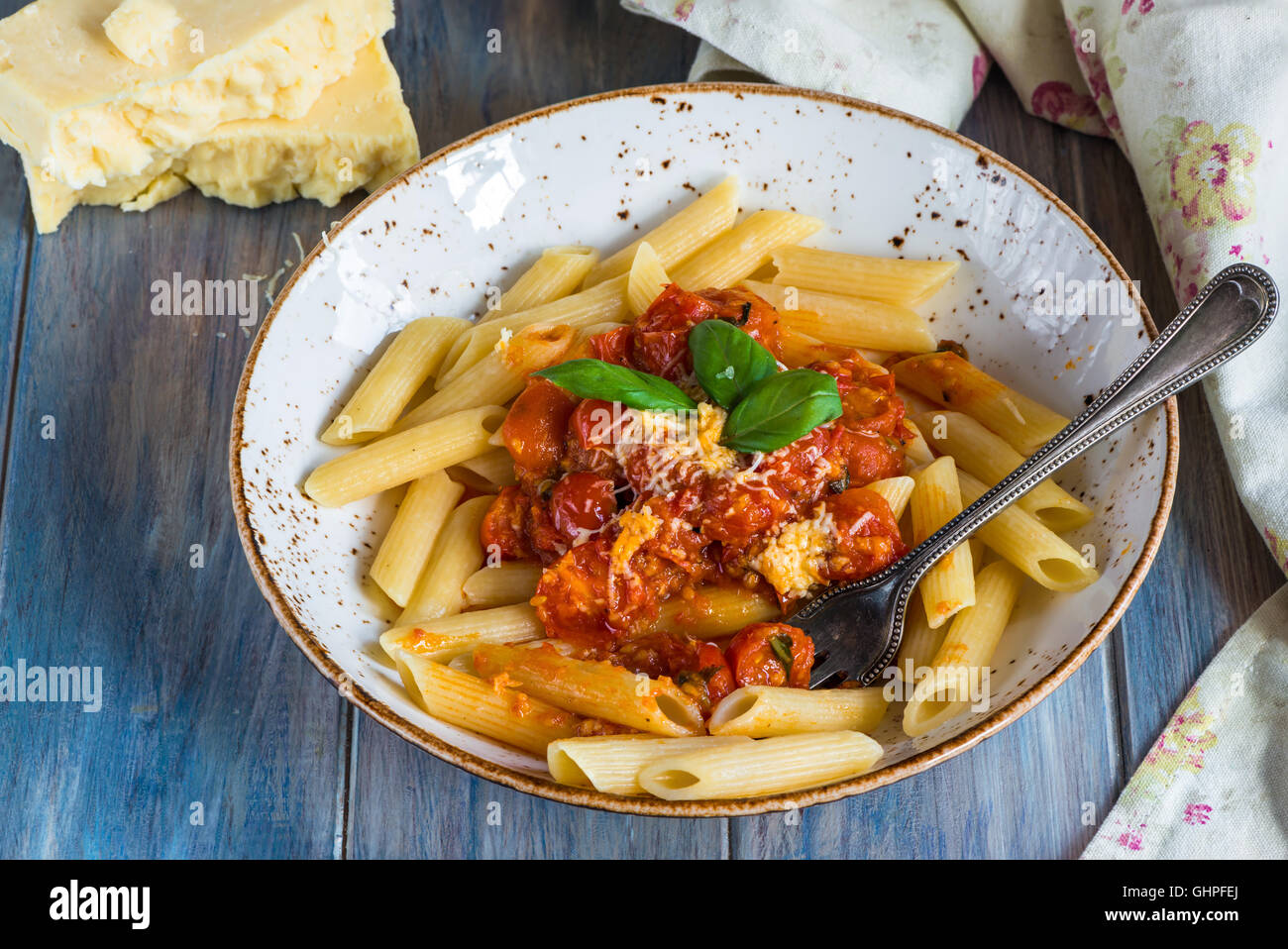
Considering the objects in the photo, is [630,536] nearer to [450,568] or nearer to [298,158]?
[450,568]

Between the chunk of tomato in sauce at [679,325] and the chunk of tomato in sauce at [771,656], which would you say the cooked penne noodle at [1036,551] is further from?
the chunk of tomato in sauce at [679,325]

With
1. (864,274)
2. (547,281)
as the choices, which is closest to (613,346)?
(547,281)

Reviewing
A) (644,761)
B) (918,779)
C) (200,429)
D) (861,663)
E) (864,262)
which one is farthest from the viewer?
(200,429)

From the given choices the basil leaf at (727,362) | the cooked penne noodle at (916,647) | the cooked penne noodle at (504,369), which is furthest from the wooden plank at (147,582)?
the cooked penne noodle at (916,647)

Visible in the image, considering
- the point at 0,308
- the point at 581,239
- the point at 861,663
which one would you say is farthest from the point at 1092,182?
the point at 0,308

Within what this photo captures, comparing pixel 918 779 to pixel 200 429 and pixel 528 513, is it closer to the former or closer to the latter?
pixel 528 513

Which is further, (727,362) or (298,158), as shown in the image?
(298,158)
